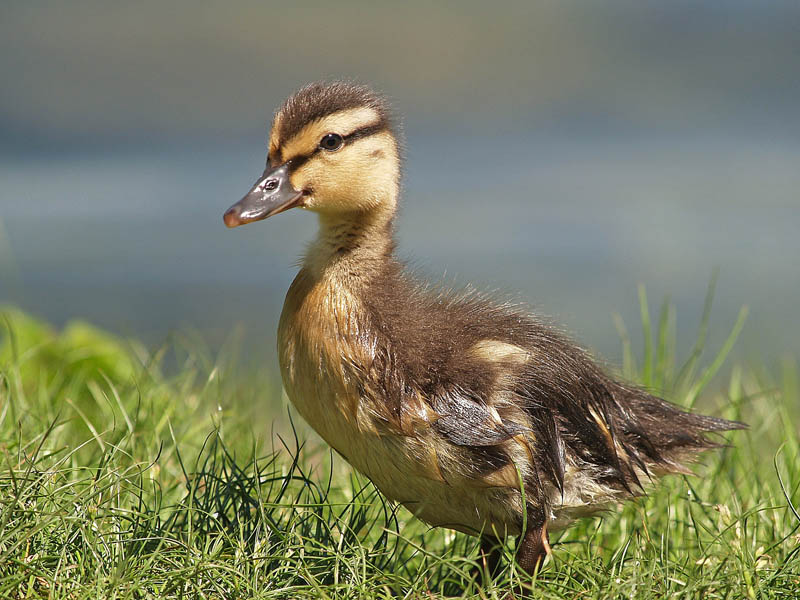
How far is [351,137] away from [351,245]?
0.34 m

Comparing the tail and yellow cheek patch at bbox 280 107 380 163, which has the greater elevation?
yellow cheek patch at bbox 280 107 380 163

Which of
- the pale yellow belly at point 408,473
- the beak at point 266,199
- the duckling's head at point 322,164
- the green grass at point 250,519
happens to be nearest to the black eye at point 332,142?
the duckling's head at point 322,164

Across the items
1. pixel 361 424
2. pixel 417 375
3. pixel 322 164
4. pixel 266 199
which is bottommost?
pixel 361 424

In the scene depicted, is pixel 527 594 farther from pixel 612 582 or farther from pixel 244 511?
pixel 244 511

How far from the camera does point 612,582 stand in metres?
2.63

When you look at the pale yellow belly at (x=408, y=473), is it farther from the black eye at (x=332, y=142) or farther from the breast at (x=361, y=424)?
the black eye at (x=332, y=142)

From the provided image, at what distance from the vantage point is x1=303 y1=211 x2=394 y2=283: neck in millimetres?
3183

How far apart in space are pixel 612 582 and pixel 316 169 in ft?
4.91

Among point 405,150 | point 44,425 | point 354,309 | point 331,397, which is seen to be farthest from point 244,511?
point 405,150

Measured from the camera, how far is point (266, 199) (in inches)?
124

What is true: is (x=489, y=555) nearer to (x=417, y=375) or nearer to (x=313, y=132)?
(x=417, y=375)

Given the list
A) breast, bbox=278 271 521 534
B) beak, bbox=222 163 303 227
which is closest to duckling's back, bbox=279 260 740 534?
breast, bbox=278 271 521 534

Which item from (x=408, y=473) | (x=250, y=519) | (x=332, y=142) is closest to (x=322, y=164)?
(x=332, y=142)

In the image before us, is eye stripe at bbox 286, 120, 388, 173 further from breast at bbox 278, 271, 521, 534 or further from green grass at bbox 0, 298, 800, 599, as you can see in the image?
green grass at bbox 0, 298, 800, 599
